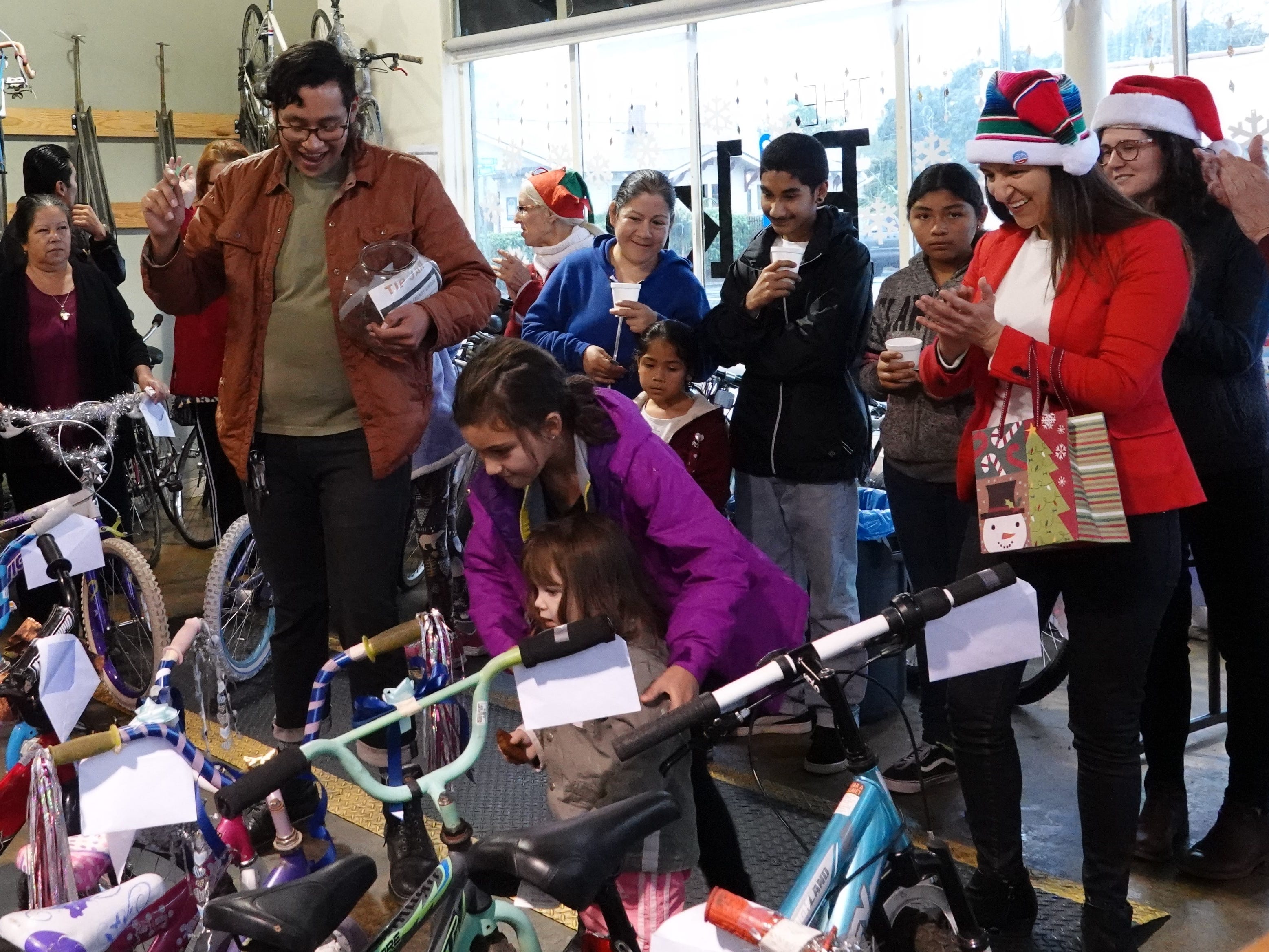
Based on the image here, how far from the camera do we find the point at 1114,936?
2197mm

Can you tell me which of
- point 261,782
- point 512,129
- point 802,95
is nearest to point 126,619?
point 261,782

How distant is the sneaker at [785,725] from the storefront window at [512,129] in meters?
4.81

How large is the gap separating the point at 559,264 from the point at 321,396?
1.13 m

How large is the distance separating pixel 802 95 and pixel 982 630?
17.5 ft

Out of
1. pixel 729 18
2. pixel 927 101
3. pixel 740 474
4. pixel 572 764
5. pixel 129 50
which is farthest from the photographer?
pixel 129 50

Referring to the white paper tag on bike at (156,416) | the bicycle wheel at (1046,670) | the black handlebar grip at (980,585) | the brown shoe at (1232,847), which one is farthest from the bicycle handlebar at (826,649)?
the white paper tag on bike at (156,416)

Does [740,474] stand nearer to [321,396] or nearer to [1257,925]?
[321,396]

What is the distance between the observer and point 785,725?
12.0 feet

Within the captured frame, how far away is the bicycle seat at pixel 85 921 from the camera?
150cm

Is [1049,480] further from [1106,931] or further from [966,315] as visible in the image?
[1106,931]

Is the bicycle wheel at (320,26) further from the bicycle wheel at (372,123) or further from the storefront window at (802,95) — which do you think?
the storefront window at (802,95)

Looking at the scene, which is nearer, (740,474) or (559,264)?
(740,474)

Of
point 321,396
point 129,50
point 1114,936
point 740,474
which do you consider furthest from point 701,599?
point 129,50

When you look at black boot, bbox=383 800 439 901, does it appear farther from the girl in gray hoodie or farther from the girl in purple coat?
the girl in gray hoodie
